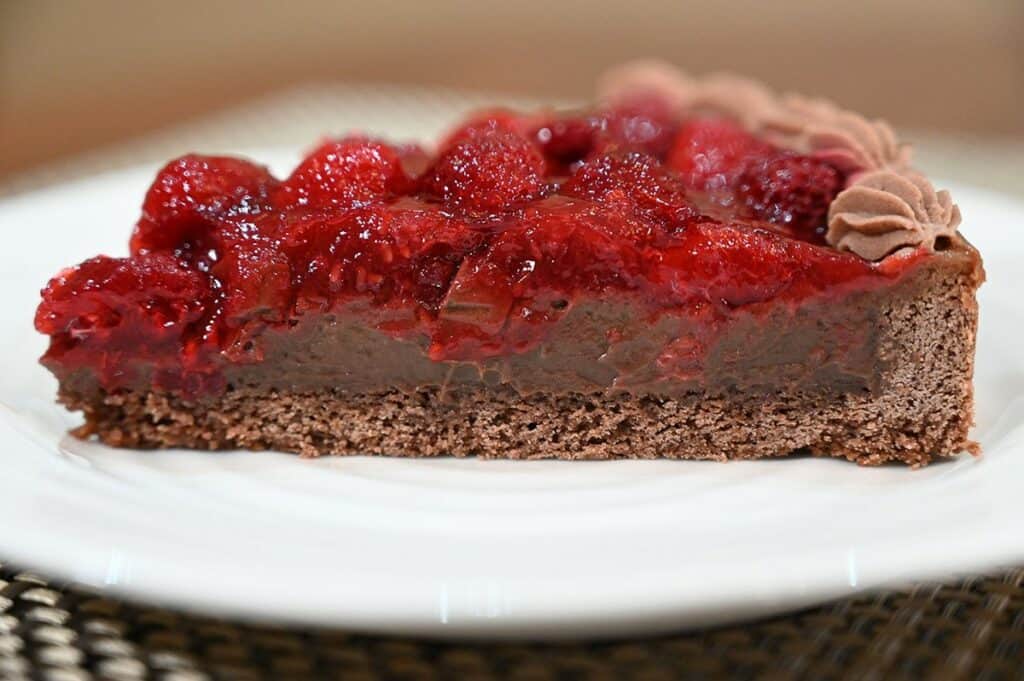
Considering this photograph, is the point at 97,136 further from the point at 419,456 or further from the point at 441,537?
the point at 441,537

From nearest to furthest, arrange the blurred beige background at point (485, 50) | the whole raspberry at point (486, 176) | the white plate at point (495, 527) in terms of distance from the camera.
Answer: the white plate at point (495, 527)
the whole raspberry at point (486, 176)
the blurred beige background at point (485, 50)

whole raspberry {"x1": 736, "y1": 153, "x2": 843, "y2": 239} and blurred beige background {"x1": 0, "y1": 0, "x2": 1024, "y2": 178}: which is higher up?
whole raspberry {"x1": 736, "y1": 153, "x2": 843, "y2": 239}

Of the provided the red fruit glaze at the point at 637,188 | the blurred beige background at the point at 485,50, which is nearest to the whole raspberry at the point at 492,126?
the red fruit glaze at the point at 637,188

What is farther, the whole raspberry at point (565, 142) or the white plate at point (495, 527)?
the whole raspberry at point (565, 142)

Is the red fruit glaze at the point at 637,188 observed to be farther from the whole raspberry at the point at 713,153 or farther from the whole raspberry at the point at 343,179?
the whole raspberry at the point at 343,179

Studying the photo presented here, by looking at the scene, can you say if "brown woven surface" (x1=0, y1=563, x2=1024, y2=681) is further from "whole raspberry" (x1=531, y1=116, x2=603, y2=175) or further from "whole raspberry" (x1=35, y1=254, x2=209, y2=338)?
"whole raspberry" (x1=531, y1=116, x2=603, y2=175)

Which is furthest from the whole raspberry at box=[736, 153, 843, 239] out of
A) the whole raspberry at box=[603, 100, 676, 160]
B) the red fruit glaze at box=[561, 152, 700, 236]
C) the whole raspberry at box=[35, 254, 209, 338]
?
the whole raspberry at box=[35, 254, 209, 338]
